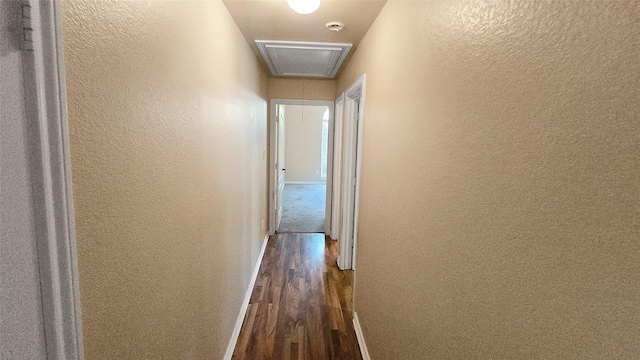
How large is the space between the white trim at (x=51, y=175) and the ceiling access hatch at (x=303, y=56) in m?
2.15

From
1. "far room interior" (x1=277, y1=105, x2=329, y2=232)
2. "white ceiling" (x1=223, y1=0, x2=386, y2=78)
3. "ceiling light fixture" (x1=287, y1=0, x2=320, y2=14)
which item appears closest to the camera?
"ceiling light fixture" (x1=287, y1=0, x2=320, y2=14)

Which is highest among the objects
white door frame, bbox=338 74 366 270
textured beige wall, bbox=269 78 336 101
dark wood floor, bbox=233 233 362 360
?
textured beige wall, bbox=269 78 336 101

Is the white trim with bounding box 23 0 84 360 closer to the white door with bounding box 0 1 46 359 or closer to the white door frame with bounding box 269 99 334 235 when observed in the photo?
the white door with bounding box 0 1 46 359

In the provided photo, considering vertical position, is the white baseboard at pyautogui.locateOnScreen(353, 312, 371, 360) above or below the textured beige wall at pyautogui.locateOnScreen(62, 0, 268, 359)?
below

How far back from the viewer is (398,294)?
1483 millimetres

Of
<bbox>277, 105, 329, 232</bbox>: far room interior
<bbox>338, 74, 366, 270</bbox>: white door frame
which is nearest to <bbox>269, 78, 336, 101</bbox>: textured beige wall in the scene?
<bbox>338, 74, 366, 270</bbox>: white door frame

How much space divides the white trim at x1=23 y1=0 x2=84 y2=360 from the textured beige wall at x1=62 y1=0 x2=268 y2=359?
2.5 inches

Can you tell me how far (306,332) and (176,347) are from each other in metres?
1.34

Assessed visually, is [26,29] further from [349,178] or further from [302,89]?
[302,89]

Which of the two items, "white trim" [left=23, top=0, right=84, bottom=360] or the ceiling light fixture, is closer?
"white trim" [left=23, top=0, right=84, bottom=360]

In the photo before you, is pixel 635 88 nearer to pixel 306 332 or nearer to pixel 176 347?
pixel 176 347

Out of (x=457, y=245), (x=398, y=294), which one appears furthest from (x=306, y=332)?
(x=457, y=245)

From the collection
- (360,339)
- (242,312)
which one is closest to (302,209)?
(242,312)

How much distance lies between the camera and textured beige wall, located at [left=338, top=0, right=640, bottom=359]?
1.59ft
